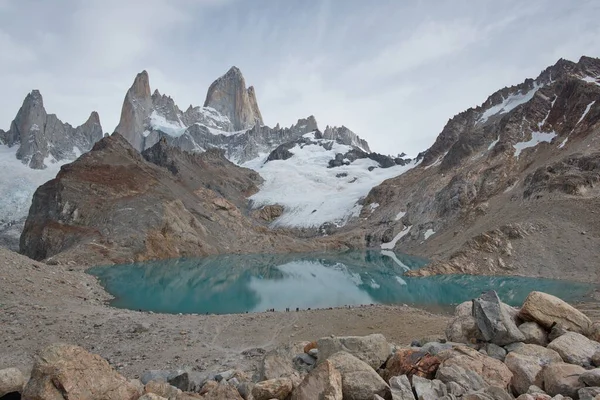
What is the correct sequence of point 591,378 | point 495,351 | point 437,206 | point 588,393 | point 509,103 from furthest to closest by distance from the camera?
point 509,103, point 437,206, point 495,351, point 591,378, point 588,393

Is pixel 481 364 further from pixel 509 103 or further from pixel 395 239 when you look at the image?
pixel 509 103

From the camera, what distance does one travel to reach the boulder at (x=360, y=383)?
8.16m

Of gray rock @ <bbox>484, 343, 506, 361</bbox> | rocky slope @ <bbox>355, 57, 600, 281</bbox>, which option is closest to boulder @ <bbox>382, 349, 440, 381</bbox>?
gray rock @ <bbox>484, 343, 506, 361</bbox>

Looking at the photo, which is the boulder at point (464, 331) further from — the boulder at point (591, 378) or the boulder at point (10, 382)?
the boulder at point (10, 382)

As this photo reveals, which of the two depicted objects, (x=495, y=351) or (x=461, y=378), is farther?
(x=495, y=351)

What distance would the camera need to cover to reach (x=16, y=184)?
169m

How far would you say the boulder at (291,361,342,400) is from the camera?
7855 millimetres

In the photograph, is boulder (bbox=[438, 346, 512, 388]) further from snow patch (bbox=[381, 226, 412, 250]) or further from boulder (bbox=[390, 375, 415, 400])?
snow patch (bbox=[381, 226, 412, 250])

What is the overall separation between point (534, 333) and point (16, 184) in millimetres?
199848

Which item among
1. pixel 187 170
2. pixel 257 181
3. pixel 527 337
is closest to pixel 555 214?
pixel 527 337

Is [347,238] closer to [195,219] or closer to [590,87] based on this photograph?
[195,219]

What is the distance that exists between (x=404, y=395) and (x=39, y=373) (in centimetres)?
712

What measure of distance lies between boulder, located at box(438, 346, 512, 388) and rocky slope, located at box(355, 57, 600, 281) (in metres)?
49.3

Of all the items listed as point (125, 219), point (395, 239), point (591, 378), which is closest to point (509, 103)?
point (395, 239)
